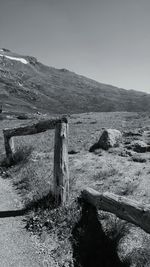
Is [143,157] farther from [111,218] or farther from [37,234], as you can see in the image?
[37,234]

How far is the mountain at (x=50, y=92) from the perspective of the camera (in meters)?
99.7

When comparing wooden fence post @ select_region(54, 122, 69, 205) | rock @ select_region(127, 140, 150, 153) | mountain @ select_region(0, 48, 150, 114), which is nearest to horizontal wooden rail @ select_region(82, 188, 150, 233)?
wooden fence post @ select_region(54, 122, 69, 205)

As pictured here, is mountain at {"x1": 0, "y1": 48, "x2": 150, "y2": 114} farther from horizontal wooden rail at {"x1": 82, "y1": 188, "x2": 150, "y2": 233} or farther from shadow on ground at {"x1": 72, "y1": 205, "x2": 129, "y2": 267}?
shadow on ground at {"x1": 72, "y1": 205, "x2": 129, "y2": 267}

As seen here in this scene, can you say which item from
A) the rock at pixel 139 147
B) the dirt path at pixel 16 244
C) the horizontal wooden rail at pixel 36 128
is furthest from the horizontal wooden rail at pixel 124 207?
the rock at pixel 139 147

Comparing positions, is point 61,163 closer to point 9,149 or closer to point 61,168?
point 61,168

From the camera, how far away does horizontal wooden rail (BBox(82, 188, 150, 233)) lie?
13.4 feet

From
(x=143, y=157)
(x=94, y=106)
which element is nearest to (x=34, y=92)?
(x=94, y=106)

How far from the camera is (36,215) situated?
6016mm

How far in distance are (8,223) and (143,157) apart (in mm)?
7662

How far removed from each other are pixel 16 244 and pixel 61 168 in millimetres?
1861

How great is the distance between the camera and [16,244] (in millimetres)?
5102

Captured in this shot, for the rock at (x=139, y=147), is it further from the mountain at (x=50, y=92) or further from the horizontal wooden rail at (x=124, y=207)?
the mountain at (x=50, y=92)

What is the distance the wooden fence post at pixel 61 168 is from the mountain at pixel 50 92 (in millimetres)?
75387

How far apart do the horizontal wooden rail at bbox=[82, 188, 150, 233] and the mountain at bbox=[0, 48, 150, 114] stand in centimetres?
7640
